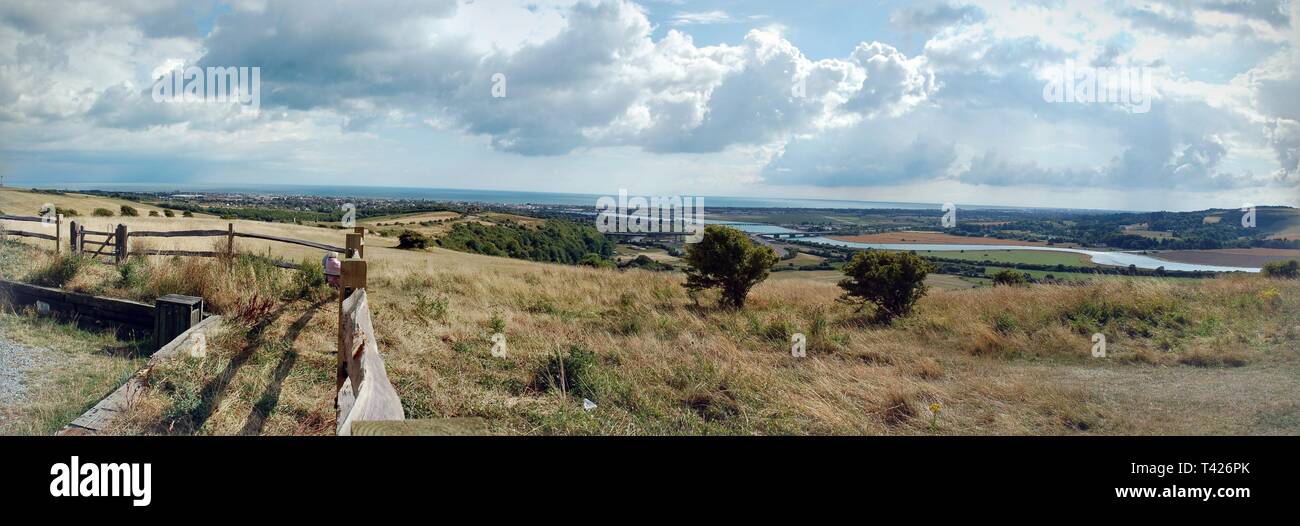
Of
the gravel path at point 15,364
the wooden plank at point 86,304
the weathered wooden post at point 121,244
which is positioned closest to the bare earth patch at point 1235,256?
the wooden plank at point 86,304

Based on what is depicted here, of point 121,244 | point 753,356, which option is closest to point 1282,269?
point 753,356

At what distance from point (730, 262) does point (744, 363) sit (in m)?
5.61

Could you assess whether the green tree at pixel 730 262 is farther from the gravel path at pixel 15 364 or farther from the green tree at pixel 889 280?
the gravel path at pixel 15 364

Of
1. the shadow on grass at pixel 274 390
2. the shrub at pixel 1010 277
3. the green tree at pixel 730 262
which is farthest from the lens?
the shrub at pixel 1010 277

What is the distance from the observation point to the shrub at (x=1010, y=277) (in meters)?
16.8

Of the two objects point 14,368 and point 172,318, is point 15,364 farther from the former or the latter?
point 172,318

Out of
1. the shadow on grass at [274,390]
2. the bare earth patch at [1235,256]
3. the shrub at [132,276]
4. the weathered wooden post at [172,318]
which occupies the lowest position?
the shadow on grass at [274,390]

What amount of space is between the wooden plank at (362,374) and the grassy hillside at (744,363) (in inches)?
37.6

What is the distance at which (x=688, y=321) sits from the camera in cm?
1021

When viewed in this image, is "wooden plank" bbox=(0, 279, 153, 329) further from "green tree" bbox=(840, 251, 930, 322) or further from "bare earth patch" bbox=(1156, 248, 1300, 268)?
"bare earth patch" bbox=(1156, 248, 1300, 268)

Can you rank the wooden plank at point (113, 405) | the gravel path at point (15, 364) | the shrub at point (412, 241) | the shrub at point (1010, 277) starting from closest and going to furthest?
the wooden plank at point (113, 405) → the gravel path at point (15, 364) → the shrub at point (1010, 277) → the shrub at point (412, 241)

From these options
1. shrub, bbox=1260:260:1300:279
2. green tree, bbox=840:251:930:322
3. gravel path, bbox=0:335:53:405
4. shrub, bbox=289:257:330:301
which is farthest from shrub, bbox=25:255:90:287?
shrub, bbox=1260:260:1300:279
